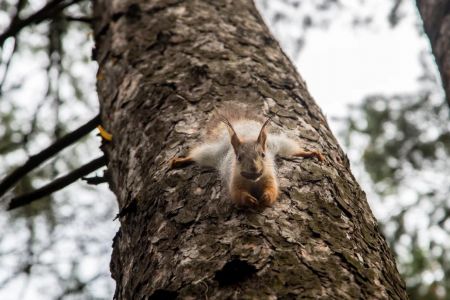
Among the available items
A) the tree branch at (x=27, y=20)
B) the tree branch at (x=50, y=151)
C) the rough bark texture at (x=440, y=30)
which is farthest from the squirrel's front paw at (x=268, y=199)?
the tree branch at (x=27, y=20)

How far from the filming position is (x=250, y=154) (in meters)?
2.75

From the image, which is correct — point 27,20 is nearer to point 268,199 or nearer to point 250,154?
point 250,154

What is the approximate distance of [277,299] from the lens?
155 cm

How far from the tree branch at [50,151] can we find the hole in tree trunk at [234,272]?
1777 millimetres

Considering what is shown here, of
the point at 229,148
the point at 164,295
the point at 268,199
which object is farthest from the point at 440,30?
the point at 164,295

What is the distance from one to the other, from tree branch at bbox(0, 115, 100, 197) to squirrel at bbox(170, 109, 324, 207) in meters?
0.83

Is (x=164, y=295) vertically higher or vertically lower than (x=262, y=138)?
higher

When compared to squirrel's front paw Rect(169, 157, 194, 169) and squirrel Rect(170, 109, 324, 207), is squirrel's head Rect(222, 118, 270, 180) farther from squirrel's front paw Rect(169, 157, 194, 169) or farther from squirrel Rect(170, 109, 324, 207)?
squirrel's front paw Rect(169, 157, 194, 169)

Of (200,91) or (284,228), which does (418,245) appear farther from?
(284,228)

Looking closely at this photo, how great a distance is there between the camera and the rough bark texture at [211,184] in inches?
66.5

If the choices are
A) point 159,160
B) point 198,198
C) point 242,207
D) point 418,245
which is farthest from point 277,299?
point 418,245

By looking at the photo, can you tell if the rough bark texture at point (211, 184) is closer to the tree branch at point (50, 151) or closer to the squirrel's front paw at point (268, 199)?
the squirrel's front paw at point (268, 199)

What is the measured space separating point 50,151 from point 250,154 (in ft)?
3.84

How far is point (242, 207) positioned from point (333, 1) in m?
5.02
